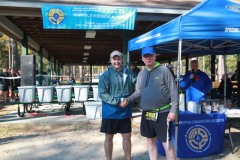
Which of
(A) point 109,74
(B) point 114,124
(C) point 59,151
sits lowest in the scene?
(C) point 59,151

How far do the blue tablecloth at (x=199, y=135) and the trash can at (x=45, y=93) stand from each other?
16.6ft

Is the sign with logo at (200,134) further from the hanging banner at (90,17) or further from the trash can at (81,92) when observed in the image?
the trash can at (81,92)

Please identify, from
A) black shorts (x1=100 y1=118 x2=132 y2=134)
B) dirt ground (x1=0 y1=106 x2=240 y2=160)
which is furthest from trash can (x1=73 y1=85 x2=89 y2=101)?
black shorts (x1=100 y1=118 x2=132 y2=134)

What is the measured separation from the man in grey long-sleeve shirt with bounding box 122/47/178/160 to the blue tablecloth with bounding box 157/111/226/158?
112 centimetres

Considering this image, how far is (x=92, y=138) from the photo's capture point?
6715mm

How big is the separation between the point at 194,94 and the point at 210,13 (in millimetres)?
1831

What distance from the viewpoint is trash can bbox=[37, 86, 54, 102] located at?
30.4ft

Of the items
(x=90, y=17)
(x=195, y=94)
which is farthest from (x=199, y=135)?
(x=90, y=17)

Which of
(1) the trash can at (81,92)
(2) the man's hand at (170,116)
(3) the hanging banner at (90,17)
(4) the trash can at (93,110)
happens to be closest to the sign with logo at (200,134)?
(2) the man's hand at (170,116)

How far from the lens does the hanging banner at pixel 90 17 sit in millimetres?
8609

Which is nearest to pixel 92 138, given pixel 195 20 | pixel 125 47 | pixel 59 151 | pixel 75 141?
pixel 75 141

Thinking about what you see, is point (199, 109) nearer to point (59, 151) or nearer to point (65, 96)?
point (59, 151)

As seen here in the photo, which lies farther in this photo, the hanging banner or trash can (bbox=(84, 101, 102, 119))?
trash can (bbox=(84, 101, 102, 119))

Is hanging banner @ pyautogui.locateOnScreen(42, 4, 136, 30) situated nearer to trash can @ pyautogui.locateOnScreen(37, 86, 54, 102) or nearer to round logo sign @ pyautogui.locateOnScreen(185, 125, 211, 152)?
trash can @ pyautogui.locateOnScreen(37, 86, 54, 102)
